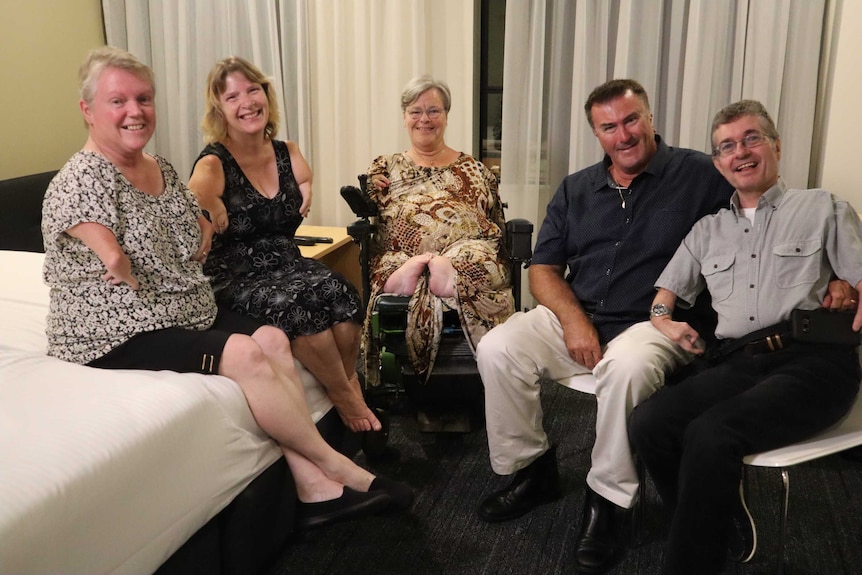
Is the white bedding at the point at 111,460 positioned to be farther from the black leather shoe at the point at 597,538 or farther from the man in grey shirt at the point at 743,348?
the man in grey shirt at the point at 743,348

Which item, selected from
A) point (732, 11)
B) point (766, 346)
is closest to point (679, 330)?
point (766, 346)

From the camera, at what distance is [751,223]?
196cm

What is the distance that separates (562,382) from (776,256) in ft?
2.14

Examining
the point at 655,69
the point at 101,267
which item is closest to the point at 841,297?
the point at 655,69

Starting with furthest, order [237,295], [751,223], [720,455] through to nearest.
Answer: [237,295]
[751,223]
[720,455]

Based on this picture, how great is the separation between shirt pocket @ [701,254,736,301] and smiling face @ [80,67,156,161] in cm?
147

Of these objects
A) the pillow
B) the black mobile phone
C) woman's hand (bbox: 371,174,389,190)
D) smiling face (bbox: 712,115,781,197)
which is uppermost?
smiling face (bbox: 712,115,781,197)

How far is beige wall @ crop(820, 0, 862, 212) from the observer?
2707 millimetres

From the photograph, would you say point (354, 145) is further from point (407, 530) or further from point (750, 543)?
point (750, 543)

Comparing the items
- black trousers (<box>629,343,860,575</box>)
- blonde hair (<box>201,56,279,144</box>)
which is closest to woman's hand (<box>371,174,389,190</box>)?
blonde hair (<box>201,56,279,144</box>)

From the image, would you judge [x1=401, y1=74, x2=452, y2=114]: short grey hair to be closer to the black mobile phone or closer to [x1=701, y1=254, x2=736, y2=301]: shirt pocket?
[x1=701, y1=254, x2=736, y2=301]: shirt pocket

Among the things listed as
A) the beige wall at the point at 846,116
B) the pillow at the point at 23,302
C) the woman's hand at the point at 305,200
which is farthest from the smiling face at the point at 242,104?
the beige wall at the point at 846,116

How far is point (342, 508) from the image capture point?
1862mm

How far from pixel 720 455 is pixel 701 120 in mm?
1960
